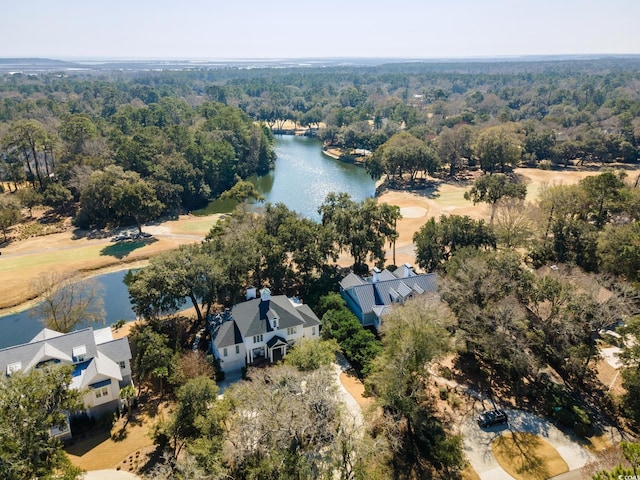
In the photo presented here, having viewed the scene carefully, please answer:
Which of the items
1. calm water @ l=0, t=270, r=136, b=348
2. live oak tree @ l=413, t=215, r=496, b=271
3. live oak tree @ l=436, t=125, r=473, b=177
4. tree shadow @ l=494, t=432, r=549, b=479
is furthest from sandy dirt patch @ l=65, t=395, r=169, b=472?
live oak tree @ l=436, t=125, r=473, b=177

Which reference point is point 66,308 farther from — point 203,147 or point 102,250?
point 203,147

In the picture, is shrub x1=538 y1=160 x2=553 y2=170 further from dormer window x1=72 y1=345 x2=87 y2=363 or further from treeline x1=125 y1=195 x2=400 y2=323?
dormer window x1=72 y1=345 x2=87 y2=363

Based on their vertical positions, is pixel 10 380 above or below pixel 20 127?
below

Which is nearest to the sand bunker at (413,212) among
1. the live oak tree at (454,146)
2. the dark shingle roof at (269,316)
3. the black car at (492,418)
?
the live oak tree at (454,146)

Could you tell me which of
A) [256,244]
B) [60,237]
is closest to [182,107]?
[60,237]

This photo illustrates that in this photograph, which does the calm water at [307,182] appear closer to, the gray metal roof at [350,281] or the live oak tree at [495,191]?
the live oak tree at [495,191]

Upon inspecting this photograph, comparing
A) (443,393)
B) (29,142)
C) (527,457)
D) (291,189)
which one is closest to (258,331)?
(443,393)

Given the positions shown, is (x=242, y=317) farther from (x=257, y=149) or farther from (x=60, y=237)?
(x=257, y=149)
